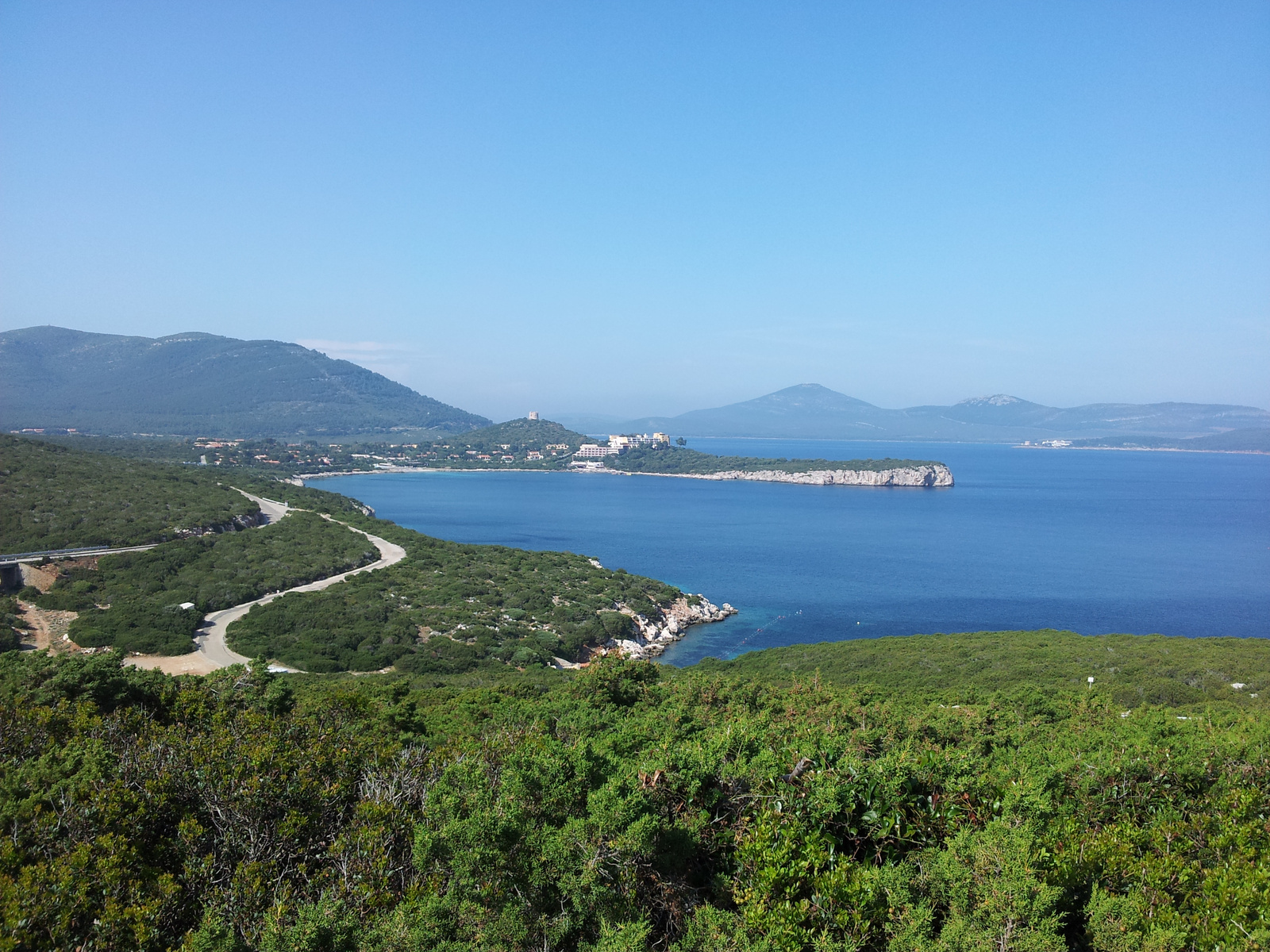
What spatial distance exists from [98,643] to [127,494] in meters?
21.1

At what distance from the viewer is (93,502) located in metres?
34.8

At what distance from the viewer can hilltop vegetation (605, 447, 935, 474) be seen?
9831 cm

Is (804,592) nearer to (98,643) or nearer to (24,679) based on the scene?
(98,643)

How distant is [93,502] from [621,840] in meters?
39.7

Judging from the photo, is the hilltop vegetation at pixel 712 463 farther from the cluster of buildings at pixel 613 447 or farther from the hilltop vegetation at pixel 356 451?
the hilltop vegetation at pixel 356 451

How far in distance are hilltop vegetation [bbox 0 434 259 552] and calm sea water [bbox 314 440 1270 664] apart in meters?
16.6

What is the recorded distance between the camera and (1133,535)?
2132 inches

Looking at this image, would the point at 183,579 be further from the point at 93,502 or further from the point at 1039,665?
the point at 1039,665

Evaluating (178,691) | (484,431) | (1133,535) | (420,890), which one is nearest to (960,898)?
(420,890)

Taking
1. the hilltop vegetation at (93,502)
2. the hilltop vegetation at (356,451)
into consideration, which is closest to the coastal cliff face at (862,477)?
the hilltop vegetation at (356,451)

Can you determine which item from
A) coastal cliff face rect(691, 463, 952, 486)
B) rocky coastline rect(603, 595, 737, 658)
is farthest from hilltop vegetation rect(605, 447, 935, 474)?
rocky coastline rect(603, 595, 737, 658)

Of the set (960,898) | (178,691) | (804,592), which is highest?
(960,898)

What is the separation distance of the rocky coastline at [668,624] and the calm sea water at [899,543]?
0.65 meters

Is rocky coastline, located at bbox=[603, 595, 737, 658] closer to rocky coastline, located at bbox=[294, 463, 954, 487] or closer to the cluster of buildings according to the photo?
rocky coastline, located at bbox=[294, 463, 954, 487]
